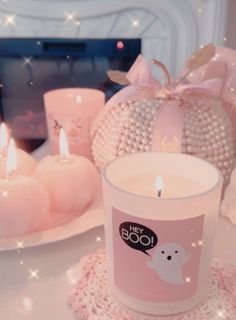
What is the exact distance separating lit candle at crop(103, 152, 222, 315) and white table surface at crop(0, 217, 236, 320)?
0.21ft

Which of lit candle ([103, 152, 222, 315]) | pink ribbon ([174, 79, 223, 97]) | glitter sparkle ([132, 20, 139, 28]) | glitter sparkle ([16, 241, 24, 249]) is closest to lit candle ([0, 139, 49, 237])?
→ glitter sparkle ([16, 241, 24, 249])

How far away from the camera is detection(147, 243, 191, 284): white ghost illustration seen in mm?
392

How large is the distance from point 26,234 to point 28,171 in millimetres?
109

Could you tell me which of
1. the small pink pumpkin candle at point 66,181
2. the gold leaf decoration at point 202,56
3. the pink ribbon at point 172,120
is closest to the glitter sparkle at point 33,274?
the small pink pumpkin candle at point 66,181

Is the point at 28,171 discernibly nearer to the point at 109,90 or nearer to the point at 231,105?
the point at 231,105

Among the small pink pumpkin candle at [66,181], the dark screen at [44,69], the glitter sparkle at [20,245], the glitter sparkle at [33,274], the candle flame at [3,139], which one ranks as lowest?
the dark screen at [44,69]

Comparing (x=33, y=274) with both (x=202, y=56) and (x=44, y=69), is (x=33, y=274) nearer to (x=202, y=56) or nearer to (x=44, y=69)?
(x=202, y=56)

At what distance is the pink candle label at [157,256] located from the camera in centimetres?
39

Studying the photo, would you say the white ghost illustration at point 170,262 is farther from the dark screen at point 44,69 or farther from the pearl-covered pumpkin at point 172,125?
→ the dark screen at point 44,69

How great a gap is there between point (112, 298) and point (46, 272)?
0.30 ft

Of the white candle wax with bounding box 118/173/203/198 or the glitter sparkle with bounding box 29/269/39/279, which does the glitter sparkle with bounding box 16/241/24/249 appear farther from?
the white candle wax with bounding box 118/173/203/198

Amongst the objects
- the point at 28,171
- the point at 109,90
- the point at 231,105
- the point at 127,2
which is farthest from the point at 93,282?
the point at 109,90

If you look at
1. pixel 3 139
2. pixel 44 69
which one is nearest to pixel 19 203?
pixel 3 139

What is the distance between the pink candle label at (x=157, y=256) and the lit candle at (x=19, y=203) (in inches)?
5.6
